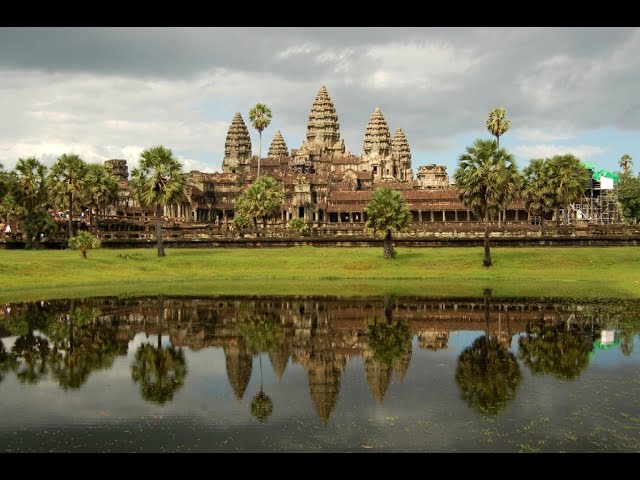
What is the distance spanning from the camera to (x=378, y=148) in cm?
17862

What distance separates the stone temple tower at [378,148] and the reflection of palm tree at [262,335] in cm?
13713

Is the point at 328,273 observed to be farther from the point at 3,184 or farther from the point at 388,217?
the point at 3,184

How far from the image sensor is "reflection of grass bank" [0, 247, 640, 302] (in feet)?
163

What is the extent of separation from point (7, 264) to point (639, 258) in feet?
155

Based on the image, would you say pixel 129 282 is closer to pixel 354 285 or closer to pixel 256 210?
pixel 354 285

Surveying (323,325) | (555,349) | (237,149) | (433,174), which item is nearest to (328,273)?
(323,325)

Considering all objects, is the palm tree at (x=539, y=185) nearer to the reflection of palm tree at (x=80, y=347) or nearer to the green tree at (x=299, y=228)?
the green tree at (x=299, y=228)

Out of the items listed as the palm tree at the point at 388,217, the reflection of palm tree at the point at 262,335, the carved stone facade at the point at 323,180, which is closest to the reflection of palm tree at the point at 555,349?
the reflection of palm tree at the point at 262,335

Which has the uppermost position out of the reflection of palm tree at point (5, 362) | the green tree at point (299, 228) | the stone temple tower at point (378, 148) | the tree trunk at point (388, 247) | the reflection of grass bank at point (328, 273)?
the stone temple tower at point (378, 148)

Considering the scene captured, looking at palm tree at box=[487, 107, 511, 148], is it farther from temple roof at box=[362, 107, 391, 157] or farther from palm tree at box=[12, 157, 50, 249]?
temple roof at box=[362, 107, 391, 157]

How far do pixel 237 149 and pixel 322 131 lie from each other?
20853 millimetres

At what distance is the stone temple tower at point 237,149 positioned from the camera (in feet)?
608

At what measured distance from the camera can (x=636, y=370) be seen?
83.6ft
